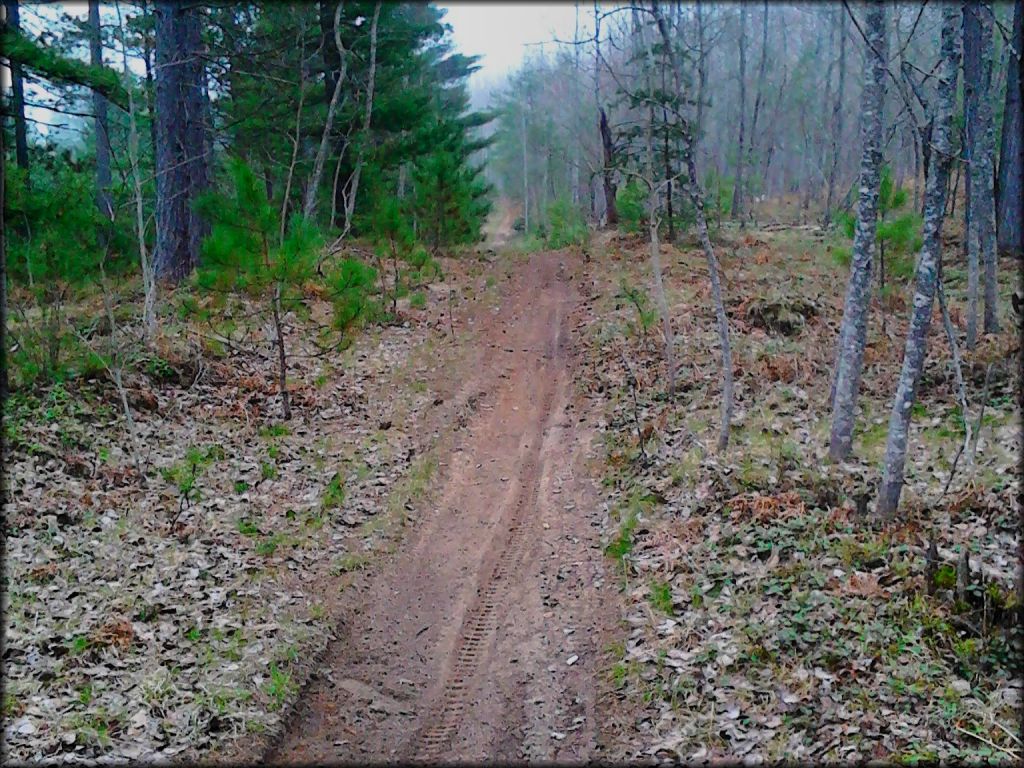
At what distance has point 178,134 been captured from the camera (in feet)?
42.4

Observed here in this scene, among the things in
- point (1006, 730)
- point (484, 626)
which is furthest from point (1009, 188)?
point (484, 626)

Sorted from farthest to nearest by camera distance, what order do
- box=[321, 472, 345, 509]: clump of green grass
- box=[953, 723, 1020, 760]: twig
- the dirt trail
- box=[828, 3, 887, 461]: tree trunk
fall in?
box=[321, 472, 345, 509]: clump of green grass < box=[828, 3, 887, 461]: tree trunk < the dirt trail < box=[953, 723, 1020, 760]: twig

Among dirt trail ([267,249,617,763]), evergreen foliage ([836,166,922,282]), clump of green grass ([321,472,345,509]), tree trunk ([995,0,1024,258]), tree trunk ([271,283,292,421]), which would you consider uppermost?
tree trunk ([995,0,1024,258])

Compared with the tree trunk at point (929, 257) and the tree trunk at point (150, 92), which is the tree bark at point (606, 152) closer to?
the tree trunk at point (150, 92)

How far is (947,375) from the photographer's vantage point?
1055 cm

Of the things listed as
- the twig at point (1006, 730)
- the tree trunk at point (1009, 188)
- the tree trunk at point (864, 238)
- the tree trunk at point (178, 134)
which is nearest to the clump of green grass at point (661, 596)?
the twig at point (1006, 730)

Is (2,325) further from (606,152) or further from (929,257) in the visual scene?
(606,152)

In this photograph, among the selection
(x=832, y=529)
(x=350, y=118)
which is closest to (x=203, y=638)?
(x=832, y=529)

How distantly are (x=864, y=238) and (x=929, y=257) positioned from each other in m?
1.41

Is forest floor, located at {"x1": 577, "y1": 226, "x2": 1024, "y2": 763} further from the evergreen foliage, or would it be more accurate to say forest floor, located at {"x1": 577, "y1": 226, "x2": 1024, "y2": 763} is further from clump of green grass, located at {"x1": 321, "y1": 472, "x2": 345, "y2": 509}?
clump of green grass, located at {"x1": 321, "y1": 472, "x2": 345, "y2": 509}

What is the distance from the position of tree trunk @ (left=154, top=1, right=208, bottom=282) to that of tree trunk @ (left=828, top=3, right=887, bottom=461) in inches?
386

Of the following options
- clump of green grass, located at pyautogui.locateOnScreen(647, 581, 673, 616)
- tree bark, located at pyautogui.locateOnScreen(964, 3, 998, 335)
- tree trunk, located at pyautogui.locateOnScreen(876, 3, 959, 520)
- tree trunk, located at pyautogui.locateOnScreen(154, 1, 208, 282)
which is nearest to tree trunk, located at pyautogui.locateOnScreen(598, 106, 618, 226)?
tree bark, located at pyautogui.locateOnScreen(964, 3, 998, 335)

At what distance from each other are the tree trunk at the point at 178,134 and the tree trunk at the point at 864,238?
32.2ft

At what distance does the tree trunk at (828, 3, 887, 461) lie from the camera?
7.64m
